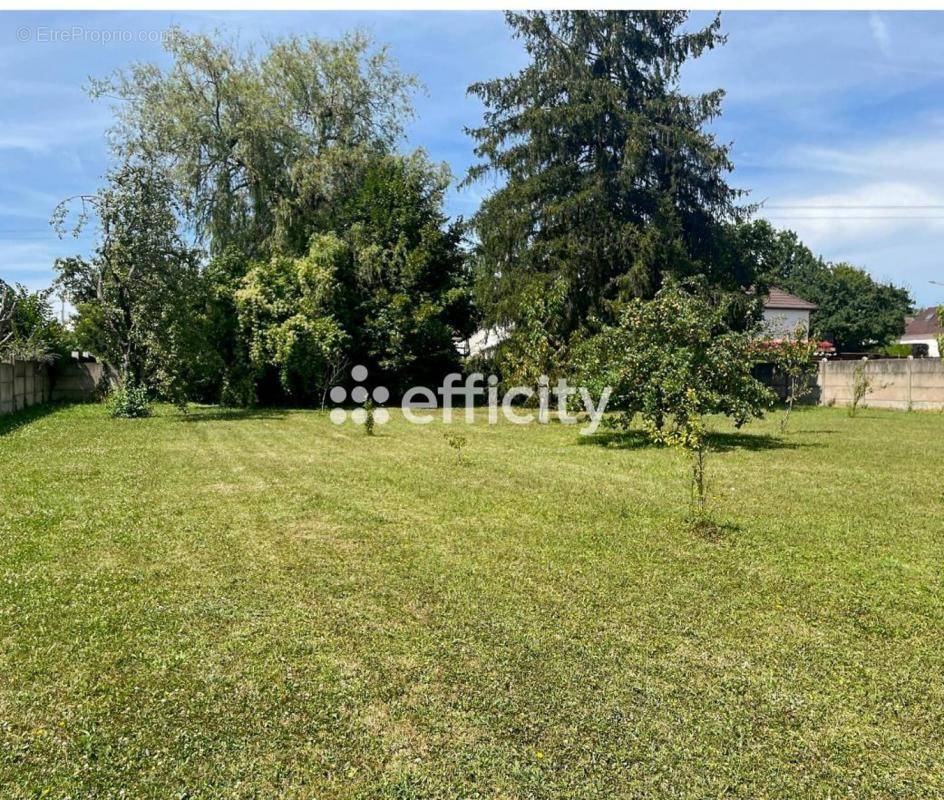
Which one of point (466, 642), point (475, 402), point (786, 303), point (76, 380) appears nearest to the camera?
point (466, 642)

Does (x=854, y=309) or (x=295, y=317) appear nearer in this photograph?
(x=295, y=317)

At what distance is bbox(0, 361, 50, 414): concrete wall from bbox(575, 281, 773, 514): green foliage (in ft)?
42.1

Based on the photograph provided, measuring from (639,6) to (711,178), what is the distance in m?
5.38

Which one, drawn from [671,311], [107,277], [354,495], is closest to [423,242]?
[107,277]

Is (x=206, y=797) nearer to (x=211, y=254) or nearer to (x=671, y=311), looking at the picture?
(x=671, y=311)

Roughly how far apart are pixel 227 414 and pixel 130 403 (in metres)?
2.35

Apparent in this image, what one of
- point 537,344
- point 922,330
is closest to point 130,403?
point 537,344

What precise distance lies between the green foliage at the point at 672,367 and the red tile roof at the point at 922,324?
51.2 m

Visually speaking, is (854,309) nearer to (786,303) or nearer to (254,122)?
(786,303)

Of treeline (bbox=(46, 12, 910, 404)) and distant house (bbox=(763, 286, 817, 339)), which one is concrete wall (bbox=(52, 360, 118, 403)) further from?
distant house (bbox=(763, 286, 817, 339))

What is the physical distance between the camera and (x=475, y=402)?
24047 mm

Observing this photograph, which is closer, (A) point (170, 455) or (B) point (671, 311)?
(A) point (170, 455)

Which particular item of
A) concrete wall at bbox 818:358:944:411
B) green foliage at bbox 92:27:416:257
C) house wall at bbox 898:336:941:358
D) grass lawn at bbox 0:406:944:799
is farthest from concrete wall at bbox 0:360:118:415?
house wall at bbox 898:336:941:358

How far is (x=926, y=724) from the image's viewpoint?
9.77 feet
